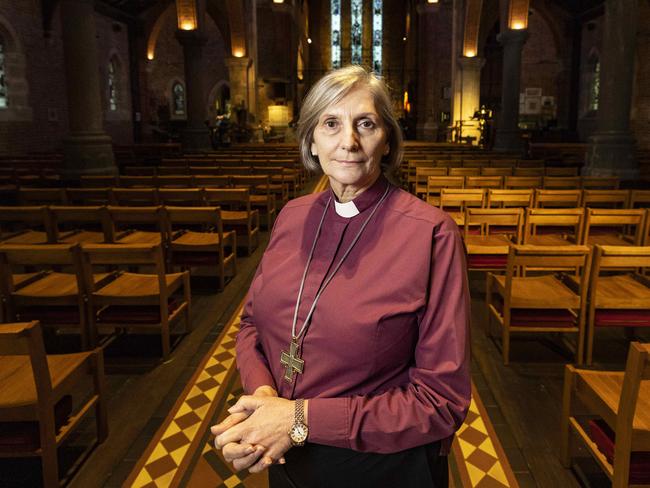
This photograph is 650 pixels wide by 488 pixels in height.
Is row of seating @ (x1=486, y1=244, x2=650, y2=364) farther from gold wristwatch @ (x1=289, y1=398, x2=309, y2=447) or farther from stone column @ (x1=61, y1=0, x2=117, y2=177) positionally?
stone column @ (x1=61, y1=0, x2=117, y2=177)

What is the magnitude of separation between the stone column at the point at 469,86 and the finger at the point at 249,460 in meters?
20.2

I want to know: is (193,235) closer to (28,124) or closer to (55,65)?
(28,124)

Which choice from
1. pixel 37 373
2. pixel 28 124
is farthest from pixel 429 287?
pixel 28 124

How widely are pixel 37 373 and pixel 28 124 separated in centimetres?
1748

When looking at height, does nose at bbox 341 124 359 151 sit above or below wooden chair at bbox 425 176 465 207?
above

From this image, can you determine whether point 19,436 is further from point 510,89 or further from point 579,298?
point 510,89

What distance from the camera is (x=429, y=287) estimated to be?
4.36 feet

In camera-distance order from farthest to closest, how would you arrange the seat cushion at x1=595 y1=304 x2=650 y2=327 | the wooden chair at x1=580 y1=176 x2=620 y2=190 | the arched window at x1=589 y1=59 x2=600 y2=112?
the arched window at x1=589 y1=59 x2=600 y2=112 < the wooden chair at x1=580 y1=176 x2=620 y2=190 < the seat cushion at x1=595 y1=304 x2=650 y2=327

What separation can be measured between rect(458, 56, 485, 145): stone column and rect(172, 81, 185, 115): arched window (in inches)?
585

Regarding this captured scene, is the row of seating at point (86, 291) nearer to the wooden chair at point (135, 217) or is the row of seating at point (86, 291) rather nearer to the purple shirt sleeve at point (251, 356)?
the wooden chair at point (135, 217)

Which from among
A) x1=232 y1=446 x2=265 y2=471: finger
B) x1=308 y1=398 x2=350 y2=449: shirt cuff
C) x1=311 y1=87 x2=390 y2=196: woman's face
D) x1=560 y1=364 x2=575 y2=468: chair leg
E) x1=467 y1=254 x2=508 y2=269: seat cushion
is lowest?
x1=560 y1=364 x2=575 y2=468: chair leg

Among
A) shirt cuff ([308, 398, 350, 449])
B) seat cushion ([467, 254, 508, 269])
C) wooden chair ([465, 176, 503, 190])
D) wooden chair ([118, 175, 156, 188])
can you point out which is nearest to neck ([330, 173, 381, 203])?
shirt cuff ([308, 398, 350, 449])

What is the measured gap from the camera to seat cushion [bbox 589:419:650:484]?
6.74 ft

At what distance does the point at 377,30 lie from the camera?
3828 cm
